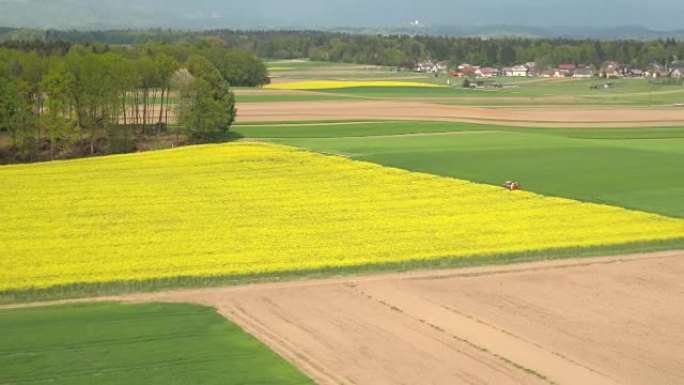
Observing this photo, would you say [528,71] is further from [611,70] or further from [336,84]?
[336,84]

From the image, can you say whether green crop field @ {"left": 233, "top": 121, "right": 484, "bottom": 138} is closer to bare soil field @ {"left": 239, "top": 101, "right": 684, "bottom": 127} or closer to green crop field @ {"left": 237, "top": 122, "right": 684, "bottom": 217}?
green crop field @ {"left": 237, "top": 122, "right": 684, "bottom": 217}

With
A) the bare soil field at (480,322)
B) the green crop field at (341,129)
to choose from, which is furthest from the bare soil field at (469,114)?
the bare soil field at (480,322)

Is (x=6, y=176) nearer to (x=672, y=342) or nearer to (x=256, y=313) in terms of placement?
(x=256, y=313)

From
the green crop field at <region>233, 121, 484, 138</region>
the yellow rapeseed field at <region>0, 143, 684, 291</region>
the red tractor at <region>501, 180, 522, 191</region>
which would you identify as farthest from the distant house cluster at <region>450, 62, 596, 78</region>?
the red tractor at <region>501, 180, 522, 191</region>

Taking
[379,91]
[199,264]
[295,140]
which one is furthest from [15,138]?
[379,91]

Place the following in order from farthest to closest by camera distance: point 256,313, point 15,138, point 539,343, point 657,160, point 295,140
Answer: point 295,140, point 15,138, point 657,160, point 256,313, point 539,343

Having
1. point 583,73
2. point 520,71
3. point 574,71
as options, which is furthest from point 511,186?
point 520,71
